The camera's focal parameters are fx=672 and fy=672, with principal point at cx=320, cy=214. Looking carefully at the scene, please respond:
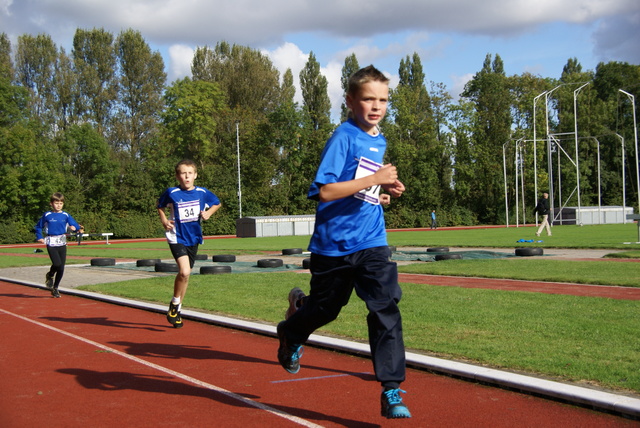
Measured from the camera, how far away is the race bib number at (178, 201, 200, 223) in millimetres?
8680

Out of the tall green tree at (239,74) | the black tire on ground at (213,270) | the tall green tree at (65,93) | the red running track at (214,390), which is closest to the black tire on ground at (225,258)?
the black tire on ground at (213,270)

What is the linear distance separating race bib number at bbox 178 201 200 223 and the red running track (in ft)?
4.88

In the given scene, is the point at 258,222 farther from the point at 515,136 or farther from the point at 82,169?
the point at 515,136

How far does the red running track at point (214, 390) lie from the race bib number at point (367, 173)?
1.47 m

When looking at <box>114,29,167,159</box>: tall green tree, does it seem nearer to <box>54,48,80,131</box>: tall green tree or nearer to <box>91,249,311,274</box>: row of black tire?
<box>54,48,80,131</box>: tall green tree

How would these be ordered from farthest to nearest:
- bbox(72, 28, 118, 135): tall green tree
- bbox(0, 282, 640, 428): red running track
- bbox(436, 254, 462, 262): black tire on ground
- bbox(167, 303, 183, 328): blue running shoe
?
bbox(72, 28, 118, 135): tall green tree → bbox(436, 254, 462, 262): black tire on ground → bbox(167, 303, 183, 328): blue running shoe → bbox(0, 282, 640, 428): red running track

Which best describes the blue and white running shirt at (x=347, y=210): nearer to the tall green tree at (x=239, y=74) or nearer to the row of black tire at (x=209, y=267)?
the row of black tire at (x=209, y=267)

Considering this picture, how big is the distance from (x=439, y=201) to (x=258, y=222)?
2489 centimetres

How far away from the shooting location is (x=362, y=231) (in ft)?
14.5

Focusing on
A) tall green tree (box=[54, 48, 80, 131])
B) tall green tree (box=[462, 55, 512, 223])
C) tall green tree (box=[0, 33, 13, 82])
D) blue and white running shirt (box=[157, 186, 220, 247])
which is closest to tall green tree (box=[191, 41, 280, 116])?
tall green tree (box=[54, 48, 80, 131])

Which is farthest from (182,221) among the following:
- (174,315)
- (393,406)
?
(393,406)

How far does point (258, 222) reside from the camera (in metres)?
50.9

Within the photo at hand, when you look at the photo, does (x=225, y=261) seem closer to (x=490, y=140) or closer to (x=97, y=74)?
(x=97, y=74)

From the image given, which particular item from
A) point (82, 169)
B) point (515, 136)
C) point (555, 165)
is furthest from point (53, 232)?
point (555, 165)
